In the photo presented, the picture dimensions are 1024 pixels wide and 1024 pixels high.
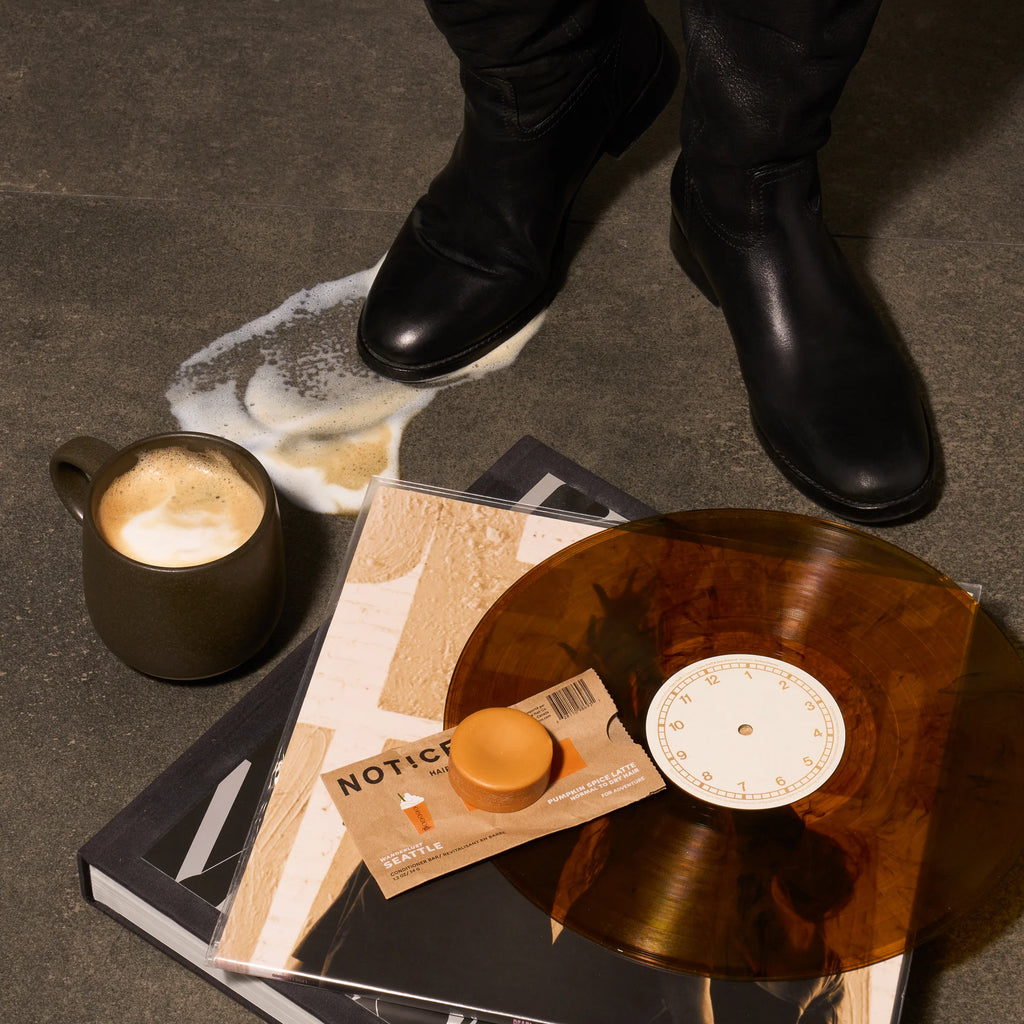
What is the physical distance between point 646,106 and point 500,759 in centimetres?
85

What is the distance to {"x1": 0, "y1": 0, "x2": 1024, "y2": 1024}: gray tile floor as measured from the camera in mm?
897

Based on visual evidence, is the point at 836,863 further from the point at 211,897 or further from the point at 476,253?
the point at 476,253

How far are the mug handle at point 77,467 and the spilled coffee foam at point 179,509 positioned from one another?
2cm

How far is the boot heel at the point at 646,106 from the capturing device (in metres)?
1.28

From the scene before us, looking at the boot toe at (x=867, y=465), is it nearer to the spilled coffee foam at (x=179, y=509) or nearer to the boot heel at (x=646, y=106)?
the boot heel at (x=646, y=106)

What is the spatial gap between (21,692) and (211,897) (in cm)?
28

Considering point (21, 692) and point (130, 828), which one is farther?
point (21, 692)

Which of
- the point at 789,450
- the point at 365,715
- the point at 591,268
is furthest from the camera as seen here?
the point at 591,268

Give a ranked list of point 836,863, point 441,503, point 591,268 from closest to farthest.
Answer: point 836,863, point 441,503, point 591,268

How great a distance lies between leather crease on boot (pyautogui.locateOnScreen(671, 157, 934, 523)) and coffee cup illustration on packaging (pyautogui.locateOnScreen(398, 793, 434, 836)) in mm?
523

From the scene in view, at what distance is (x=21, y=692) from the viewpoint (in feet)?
3.14

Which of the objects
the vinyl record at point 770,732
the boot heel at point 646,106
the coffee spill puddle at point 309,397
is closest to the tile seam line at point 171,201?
the coffee spill puddle at point 309,397

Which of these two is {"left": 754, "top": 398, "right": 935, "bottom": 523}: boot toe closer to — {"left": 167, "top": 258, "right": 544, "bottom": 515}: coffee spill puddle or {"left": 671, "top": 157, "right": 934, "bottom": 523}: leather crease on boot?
{"left": 671, "top": 157, "right": 934, "bottom": 523}: leather crease on boot

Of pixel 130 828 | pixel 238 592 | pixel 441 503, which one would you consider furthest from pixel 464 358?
pixel 130 828
